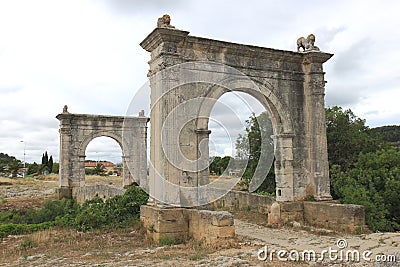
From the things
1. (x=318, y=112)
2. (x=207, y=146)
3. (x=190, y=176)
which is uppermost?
(x=318, y=112)

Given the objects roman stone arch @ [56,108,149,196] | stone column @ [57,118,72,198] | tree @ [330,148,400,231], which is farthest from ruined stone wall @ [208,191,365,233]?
stone column @ [57,118,72,198]

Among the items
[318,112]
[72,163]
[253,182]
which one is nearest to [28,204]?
[72,163]

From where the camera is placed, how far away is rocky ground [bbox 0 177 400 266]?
6328mm

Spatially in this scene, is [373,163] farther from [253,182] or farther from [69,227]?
[69,227]

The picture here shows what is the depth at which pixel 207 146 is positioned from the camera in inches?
371

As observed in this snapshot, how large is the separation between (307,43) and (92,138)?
14.0 meters

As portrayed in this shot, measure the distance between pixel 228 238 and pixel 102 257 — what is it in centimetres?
233

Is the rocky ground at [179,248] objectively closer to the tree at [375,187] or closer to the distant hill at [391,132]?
the tree at [375,187]

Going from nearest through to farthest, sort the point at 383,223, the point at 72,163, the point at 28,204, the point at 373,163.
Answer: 1. the point at 383,223
2. the point at 373,163
3. the point at 28,204
4. the point at 72,163

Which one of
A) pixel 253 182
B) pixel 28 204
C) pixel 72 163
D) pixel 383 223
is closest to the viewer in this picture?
pixel 383 223

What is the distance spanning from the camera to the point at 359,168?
42.7 feet

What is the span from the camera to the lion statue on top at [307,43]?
436 inches

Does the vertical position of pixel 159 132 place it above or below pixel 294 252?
above

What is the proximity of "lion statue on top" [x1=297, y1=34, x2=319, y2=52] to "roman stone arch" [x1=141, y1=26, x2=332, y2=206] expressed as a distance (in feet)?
0.66
